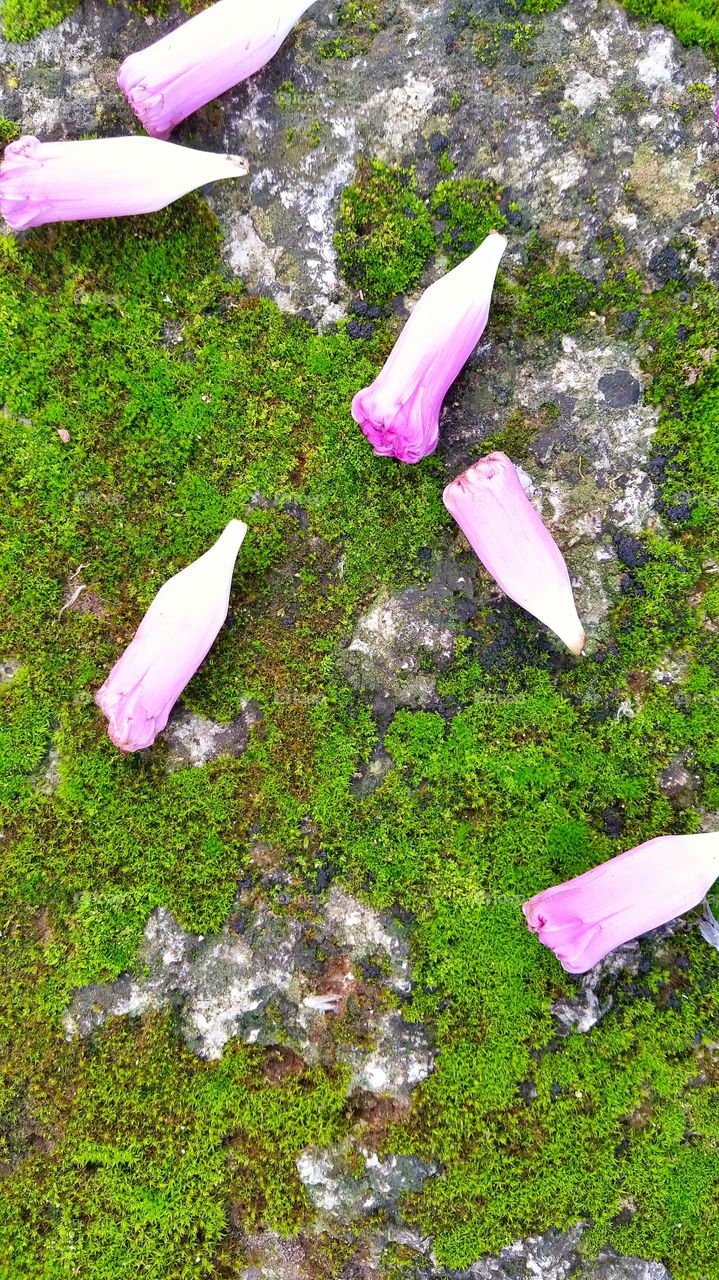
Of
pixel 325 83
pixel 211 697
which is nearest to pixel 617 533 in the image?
pixel 211 697

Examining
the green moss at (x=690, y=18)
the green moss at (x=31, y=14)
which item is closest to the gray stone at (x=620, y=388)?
the green moss at (x=690, y=18)

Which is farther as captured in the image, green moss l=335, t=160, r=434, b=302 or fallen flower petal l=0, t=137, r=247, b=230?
green moss l=335, t=160, r=434, b=302

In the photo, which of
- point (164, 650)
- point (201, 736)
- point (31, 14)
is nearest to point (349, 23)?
point (31, 14)

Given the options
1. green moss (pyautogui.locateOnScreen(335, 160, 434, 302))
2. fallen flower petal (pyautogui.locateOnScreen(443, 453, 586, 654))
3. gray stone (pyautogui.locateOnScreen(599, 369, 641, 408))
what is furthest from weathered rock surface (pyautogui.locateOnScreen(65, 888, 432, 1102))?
green moss (pyautogui.locateOnScreen(335, 160, 434, 302))

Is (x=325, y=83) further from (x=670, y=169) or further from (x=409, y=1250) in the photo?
(x=409, y=1250)

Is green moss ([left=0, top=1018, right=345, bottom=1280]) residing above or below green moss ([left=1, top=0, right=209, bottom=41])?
below

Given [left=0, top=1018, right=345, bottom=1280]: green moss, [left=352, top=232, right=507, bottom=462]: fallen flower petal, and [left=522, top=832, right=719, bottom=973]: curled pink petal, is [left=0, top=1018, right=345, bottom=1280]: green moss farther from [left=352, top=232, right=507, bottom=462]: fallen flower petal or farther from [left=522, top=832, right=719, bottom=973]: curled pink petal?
[left=352, top=232, right=507, bottom=462]: fallen flower petal
